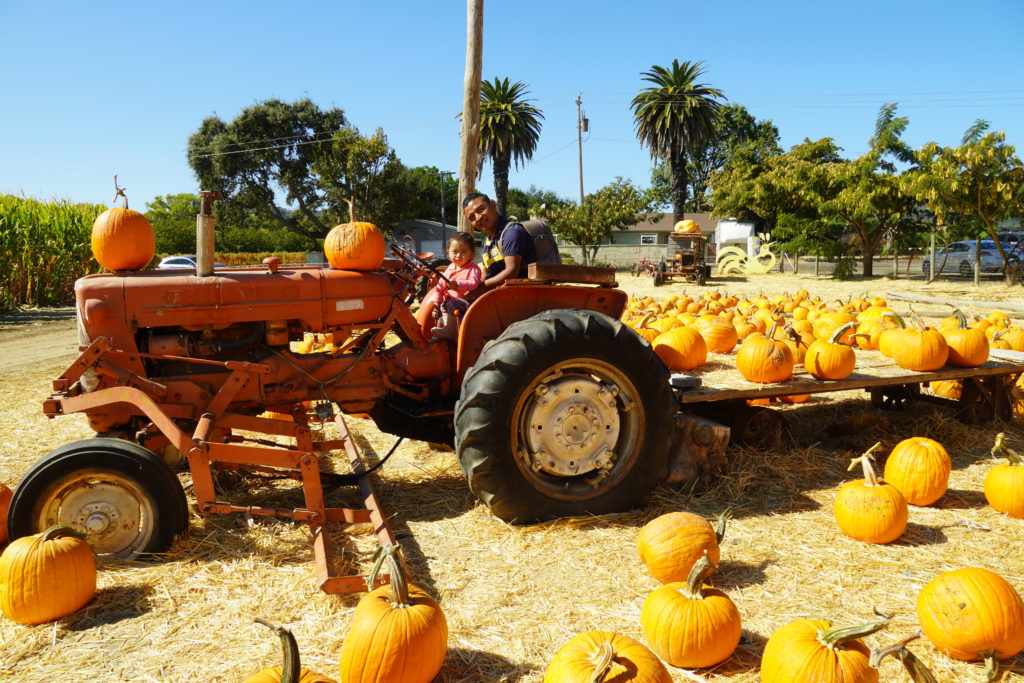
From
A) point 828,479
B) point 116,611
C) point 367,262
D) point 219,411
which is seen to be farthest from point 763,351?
point 116,611

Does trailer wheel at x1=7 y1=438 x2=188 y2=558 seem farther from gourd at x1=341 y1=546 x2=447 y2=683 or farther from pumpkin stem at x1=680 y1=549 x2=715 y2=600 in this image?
pumpkin stem at x1=680 y1=549 x2=715 y2=600

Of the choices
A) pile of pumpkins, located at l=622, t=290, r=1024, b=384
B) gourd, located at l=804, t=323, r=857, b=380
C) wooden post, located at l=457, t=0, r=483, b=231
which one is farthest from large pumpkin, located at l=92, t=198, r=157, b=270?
wooden post, located at l=457, t=0, r=483, b=231

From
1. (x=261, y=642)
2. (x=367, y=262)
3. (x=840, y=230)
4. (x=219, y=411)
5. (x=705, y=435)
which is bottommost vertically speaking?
(x=261, y=642)

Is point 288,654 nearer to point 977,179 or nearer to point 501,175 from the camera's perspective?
point 977,179

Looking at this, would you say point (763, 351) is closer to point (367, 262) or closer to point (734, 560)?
point (734, 560)

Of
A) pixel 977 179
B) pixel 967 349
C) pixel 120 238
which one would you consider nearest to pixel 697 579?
pixel 120 238

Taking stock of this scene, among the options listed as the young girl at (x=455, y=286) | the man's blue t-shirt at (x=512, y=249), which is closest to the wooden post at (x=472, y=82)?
the young girl at (x=455, y=286)

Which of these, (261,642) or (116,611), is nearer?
(261,642)

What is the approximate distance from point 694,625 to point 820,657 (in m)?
0.42

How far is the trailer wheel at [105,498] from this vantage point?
296 centimetres

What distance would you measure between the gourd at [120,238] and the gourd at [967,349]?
207 inches

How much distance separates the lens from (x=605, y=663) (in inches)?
72.9

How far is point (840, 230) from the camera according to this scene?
86.4 feet

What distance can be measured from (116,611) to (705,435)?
3131mm
